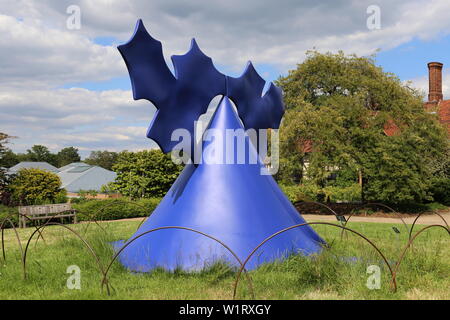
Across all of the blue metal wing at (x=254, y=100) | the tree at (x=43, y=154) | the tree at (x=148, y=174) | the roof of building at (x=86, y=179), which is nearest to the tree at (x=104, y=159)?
the tree at (x=43, y=154)

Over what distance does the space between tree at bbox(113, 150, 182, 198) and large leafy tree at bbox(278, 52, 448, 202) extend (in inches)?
221

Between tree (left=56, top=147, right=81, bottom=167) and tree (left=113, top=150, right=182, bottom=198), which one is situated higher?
tree (left=56, top=147, right=81, bottom=167)

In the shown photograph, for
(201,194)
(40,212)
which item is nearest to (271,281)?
(201,194)

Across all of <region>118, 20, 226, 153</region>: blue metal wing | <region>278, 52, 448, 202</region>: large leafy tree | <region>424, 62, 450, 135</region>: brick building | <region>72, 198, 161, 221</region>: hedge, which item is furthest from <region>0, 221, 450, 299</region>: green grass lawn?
<region>424, 62, 450, 135</region>: brick building

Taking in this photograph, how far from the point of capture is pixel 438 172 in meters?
22.5

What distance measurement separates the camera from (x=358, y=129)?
17.7 metres

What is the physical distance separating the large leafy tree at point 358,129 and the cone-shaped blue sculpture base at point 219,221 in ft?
36.0

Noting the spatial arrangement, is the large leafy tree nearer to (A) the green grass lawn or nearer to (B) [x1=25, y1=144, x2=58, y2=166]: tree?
(A) the green grass lawn

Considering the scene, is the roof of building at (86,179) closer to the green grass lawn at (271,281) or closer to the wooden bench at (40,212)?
the wooden bench at (40,212)

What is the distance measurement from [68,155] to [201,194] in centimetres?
9372

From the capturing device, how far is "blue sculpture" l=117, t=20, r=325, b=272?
5875 millimetres

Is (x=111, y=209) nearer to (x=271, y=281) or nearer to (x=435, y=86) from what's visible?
(x=271, y=281)

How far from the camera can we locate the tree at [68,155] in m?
88.4
